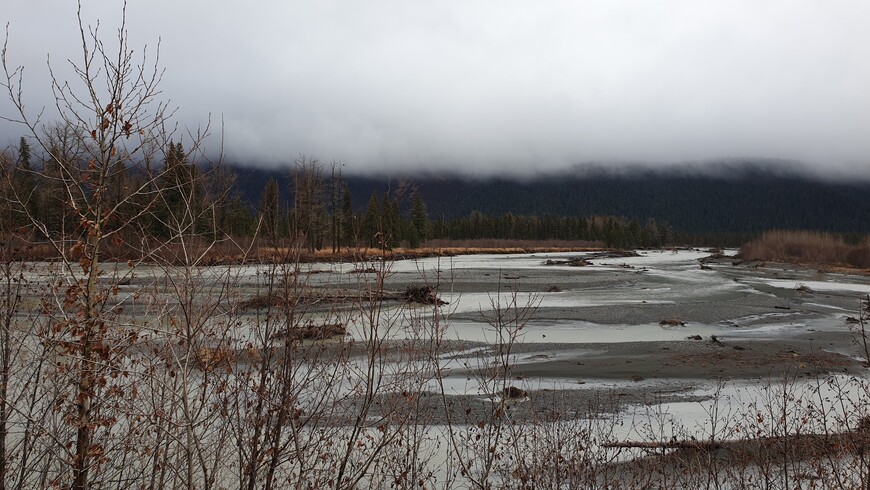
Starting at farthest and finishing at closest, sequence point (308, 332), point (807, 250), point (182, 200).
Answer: point (807, 250) < point (308, 332) < point (182, 200)

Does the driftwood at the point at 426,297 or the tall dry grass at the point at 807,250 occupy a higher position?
the driftwood at the point at 426,297

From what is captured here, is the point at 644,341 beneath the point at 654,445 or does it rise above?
beneath

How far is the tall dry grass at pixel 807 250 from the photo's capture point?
69562 mm

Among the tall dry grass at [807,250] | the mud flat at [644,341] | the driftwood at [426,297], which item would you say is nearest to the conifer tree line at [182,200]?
the driftwood at [426,297]

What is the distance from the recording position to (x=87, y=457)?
459 centimetres

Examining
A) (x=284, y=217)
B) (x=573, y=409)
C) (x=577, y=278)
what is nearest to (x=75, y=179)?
(x=284, y=217)

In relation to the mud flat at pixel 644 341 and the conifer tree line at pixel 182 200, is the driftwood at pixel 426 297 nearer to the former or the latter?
the mud flat at pixel 644 341

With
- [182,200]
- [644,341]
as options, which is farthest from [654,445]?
[644,341]

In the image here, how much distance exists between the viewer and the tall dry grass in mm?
69562

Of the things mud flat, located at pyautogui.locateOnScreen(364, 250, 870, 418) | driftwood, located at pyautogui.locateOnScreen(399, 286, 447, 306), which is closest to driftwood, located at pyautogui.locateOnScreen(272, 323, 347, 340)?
driftwood, located at pyautogui.locateOnScreen(399, 286, 447, 306)

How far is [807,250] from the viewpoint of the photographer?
83438 mm

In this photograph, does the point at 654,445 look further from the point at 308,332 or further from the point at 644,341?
the point at 644,341

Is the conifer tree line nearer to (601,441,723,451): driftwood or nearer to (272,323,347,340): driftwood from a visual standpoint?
(272,323,347,340): driftwood

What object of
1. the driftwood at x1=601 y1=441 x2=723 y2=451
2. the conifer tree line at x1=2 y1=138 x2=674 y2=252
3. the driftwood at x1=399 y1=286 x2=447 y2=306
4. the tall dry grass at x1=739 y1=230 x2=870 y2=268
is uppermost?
the conifer tree line at x1=2 y1=138 x2=674 y2=252
